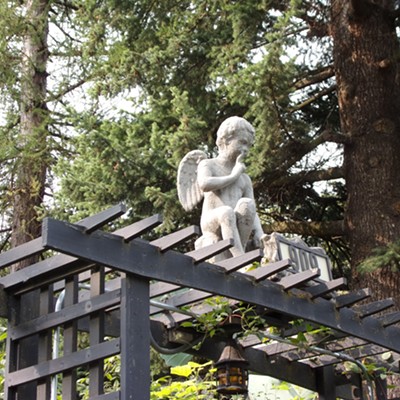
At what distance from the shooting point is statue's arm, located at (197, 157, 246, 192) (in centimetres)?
660

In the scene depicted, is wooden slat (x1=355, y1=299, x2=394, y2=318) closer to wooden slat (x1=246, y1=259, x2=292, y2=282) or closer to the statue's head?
wooden slat (x1=246, y1=259, x2=292, y2=282)

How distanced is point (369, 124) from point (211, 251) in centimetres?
619

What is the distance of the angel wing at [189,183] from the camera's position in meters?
7.01

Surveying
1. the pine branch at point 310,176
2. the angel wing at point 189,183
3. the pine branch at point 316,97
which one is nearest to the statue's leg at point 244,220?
the angel wing at point 189,183

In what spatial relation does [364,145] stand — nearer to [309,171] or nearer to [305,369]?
[309,171]

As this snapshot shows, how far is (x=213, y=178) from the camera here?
21.7 ft

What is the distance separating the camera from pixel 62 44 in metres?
14.7

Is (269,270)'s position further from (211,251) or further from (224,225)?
(224,225)

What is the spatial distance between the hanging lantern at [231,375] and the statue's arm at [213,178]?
123 cm

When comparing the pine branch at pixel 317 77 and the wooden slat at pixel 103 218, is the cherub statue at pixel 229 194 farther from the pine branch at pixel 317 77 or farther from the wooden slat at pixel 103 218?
the pine branch at pixel 317 77

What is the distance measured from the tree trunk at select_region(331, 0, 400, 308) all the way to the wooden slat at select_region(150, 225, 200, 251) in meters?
5.34

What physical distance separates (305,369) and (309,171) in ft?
14.4

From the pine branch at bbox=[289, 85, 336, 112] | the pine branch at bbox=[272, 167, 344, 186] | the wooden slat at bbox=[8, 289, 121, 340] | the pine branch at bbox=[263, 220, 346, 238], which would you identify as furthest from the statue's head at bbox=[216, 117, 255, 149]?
the pine branch at bbox=[289, 85, 336, 112]

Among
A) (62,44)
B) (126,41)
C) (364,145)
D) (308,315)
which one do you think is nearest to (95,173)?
(126,41)
